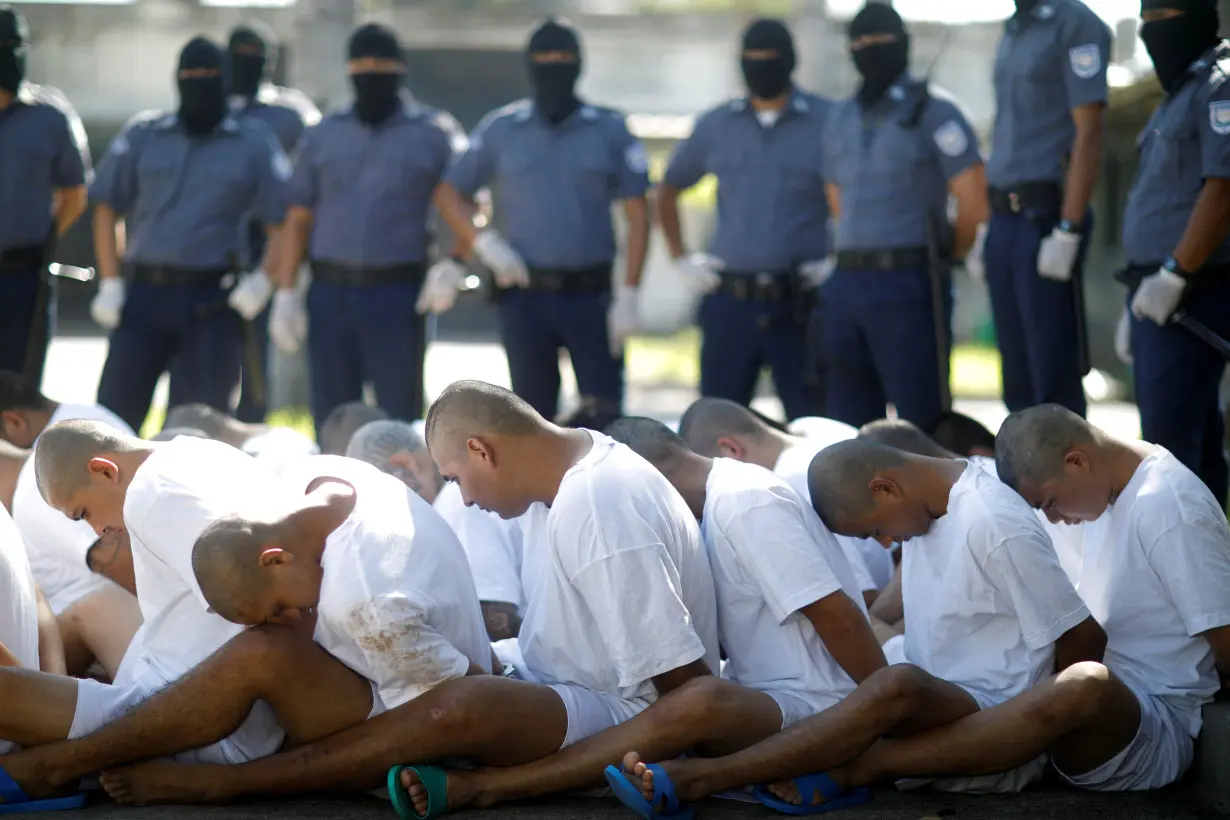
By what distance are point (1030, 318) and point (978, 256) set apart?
52cm

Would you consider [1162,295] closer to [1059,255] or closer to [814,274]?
[1059,255]

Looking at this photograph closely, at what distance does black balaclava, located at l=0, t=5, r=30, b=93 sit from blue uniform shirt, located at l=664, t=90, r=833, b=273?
10.0 feet

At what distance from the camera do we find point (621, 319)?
6809 millimetres

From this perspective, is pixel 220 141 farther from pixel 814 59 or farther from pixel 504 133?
pixel 814 59

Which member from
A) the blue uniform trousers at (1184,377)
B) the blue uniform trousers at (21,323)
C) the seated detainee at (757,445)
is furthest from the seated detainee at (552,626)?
the blue uniform trousers at (21,323)

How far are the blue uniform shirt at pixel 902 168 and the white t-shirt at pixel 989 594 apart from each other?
2.53 m

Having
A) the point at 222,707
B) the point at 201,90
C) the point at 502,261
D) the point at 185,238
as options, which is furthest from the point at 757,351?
the point at 222,707

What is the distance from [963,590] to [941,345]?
2544mm

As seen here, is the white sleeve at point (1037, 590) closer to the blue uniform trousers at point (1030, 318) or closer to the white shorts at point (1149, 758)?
the white shorts at point (1149, 758)

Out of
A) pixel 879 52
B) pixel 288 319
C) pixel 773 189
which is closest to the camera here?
pixel 879 52

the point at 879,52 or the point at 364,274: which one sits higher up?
the point at 879,52

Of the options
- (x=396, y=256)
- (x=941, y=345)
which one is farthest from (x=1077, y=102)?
(x=396, y=256)

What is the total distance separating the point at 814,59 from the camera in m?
14.8

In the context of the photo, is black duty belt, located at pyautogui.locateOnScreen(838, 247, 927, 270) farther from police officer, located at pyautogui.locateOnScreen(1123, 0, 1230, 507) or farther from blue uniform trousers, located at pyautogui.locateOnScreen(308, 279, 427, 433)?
blue uniform trousers, located at pyautogui.locateOnScreen(308, 279, 427, 433)
